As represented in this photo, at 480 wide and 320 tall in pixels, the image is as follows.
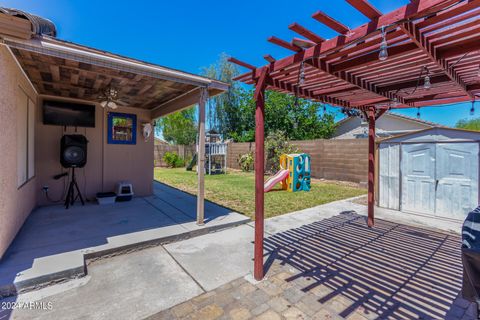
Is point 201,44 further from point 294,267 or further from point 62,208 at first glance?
point 294,267

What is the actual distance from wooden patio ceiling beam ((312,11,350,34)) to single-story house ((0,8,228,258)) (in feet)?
7.75

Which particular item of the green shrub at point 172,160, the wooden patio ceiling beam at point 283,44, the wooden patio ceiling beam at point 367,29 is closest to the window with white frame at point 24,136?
the wooden patio ceiling beam at point 283,44

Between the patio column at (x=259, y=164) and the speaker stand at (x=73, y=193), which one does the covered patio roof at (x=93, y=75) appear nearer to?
the patio column at (x=259, y=164)

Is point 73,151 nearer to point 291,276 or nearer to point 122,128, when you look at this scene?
point 122,128

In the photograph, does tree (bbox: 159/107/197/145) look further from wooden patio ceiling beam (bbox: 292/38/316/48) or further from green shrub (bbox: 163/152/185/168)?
wooden patio ceiling beam (bbox: 292/38/316/48)

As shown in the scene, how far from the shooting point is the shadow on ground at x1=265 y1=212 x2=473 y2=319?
213 cm

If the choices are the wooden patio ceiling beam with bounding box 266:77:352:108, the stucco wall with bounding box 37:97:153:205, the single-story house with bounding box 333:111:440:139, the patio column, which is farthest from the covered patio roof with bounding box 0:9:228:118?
the single-story house with bounding box 333:111:440:139

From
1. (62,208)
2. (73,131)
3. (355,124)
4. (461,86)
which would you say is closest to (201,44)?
(355,124)

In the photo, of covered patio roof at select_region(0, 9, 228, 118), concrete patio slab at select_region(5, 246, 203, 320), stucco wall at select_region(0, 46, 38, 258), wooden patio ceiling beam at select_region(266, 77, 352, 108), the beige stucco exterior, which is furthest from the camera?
wooden patio ceiling beam at select_region(266, 77, 352, 108)

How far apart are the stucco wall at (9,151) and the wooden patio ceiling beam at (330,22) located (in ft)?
10.0

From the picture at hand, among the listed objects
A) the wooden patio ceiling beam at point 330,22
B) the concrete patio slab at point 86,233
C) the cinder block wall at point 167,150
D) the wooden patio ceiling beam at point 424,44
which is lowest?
the concrete patio slab at point 86,233

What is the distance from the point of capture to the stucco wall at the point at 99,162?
4.98 meters

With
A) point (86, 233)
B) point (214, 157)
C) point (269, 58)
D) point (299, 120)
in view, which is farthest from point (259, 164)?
point (299, 120)

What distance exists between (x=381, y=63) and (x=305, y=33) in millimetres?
1139
